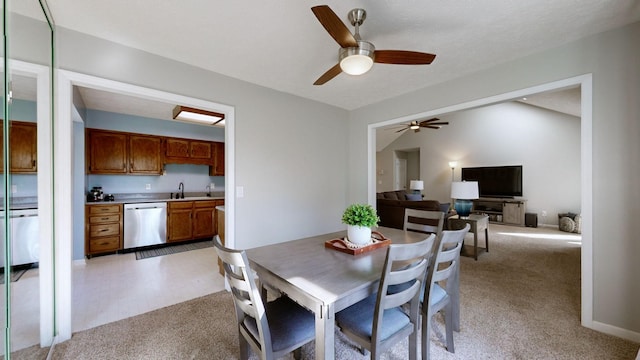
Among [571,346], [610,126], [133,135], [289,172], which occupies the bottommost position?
[571,346]

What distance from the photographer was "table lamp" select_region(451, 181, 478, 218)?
12.4 ft

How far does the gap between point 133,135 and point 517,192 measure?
355 inches

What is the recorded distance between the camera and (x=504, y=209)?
6.69 meters

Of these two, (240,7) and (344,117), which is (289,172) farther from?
(240,7)

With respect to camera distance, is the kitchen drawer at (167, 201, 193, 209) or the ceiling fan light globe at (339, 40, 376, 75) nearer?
the ceiling fan light globe at (339, 40, 376, 75)

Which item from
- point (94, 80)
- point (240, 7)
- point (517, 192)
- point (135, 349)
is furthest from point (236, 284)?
point (517, 192)

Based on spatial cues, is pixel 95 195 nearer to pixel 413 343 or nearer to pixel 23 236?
pixel 23 236

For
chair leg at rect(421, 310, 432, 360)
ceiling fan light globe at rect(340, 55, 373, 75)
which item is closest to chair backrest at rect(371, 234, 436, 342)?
chair leg at rect(421, 310, 432, 360)

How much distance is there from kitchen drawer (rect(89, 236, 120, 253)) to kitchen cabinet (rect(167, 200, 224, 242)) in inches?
29.0

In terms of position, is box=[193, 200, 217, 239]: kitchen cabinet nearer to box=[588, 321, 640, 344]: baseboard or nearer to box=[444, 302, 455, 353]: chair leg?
box=[444, 302, 455, 353]: chair leg

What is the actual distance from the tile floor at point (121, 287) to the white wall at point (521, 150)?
5.62m

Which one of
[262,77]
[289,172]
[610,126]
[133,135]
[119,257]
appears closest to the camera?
[610,126]

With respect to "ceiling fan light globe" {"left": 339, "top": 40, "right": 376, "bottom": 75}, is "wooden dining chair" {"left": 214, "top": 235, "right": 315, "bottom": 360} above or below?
below

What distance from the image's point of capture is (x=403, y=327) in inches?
55.6
